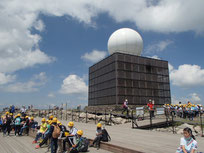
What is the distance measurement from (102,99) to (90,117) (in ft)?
36.0

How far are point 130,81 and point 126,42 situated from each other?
26.5 ft

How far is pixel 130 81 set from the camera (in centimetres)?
3238

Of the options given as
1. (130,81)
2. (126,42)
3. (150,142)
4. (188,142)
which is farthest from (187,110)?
(126,42)

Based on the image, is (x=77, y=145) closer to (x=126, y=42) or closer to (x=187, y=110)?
(x=187, y=110)

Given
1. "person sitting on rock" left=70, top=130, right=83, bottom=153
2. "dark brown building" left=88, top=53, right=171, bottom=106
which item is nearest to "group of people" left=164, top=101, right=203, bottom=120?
"dark brown building" left=88, top=53, right=171, bottom=106

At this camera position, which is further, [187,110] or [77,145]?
[187,110]

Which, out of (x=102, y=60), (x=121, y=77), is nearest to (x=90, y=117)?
(x=121, y=77)

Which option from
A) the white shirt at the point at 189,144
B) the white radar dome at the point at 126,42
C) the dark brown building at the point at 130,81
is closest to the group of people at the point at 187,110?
the dark brown building at the point at 130,81

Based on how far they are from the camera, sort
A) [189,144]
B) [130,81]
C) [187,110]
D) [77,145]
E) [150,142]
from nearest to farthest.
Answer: [189,144], [77,145], [150,142], [187,110], [130,81]

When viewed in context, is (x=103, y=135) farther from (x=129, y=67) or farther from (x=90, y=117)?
(x=129, y=67)

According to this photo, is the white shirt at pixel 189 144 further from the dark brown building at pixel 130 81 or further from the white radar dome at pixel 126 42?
the white radar dome at pixel 126 42

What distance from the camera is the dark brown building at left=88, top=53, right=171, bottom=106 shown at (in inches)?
1245

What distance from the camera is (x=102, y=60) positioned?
120 feet

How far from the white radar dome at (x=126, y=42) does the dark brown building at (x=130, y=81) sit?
2.37m
